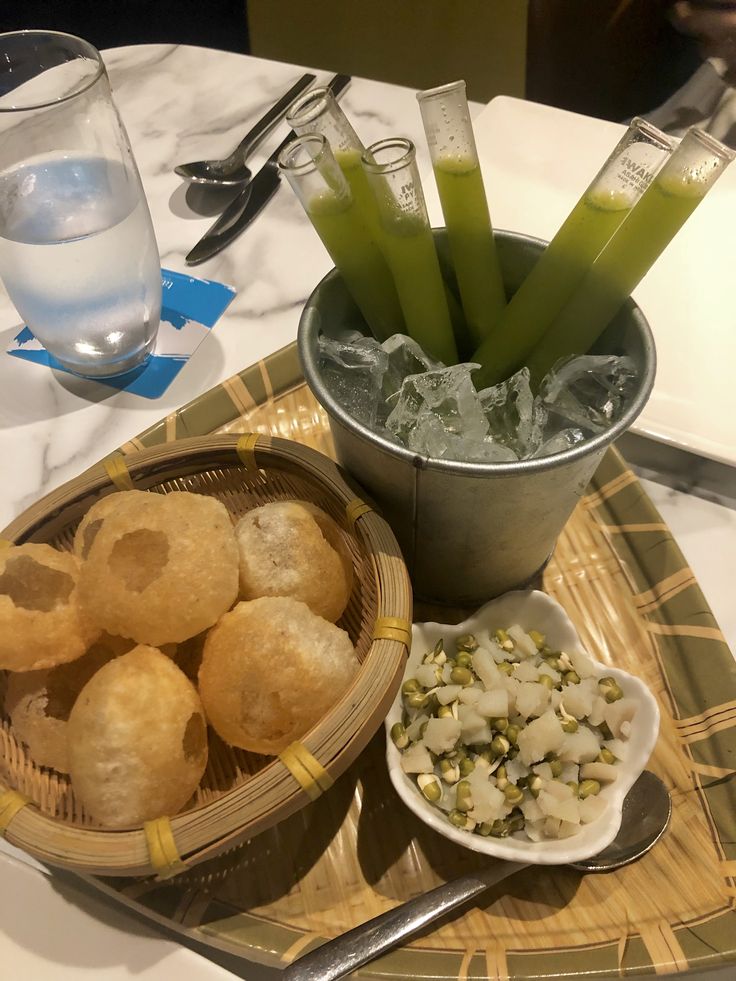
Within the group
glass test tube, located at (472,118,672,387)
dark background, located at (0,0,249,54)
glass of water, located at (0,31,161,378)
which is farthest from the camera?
dark background, located at (0,0,249,54)

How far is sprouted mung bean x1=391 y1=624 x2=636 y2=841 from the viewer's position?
1.91 ft

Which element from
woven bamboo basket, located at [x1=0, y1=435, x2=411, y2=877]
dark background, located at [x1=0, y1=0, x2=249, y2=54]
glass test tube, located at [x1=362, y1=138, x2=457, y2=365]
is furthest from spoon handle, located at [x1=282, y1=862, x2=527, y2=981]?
dark background, located at [x1=0, y1=0, x2=249, y2=54]

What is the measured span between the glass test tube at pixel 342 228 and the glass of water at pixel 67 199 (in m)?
0.29

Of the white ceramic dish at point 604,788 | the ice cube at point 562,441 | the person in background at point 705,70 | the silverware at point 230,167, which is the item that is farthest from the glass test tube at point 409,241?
the person in background at point 705,70

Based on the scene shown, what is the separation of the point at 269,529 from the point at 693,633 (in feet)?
1.33

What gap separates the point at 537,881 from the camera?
0.59m

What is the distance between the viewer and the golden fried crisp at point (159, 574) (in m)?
0.57

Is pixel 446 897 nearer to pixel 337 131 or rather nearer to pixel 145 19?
pixel 337 131

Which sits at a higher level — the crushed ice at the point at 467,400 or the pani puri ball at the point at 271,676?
the crushed ice at the point at 467,400

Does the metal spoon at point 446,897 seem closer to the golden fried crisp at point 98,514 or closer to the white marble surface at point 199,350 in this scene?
the white marble surface at point 199,350

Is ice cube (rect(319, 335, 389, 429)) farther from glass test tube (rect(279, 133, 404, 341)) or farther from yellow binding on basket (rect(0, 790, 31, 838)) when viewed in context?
yellow binding on basket (rect(0, 790, 31, 838))

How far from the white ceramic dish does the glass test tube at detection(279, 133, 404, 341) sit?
283 millimetres

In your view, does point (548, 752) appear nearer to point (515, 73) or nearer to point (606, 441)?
point (606, 441)

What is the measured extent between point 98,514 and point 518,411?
379mm
